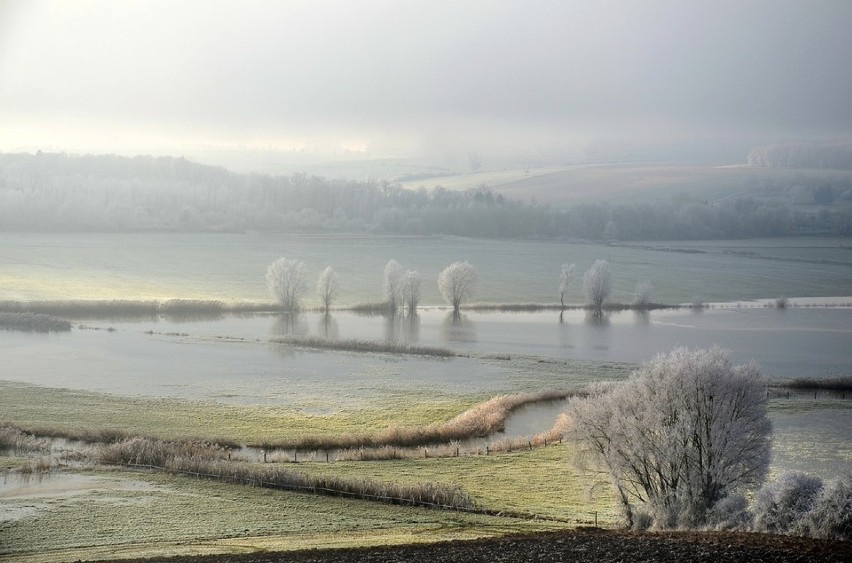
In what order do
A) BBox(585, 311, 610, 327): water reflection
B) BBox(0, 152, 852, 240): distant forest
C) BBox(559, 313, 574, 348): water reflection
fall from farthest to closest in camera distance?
BBox(0, 152, 852, 240): distant forest, BBox(585, 311, 610, 327): water reflection, BBox(559, 313, 574, 348): water reflection

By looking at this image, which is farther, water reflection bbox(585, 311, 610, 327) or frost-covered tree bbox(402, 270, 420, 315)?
frost-covered tree bbox(402, 270, 420, 315)

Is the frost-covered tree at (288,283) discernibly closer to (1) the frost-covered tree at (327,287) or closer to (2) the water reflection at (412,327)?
(1) the frost-covered tree at (327,287)

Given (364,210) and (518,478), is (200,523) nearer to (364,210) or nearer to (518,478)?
(518,478)

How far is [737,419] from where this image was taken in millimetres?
33094

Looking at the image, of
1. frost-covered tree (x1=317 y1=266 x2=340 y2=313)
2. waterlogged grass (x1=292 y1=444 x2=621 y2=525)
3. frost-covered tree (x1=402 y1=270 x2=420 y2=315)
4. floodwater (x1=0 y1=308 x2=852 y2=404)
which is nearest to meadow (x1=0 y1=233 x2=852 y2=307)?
frost-covered tree (x1=317 y1=266 x2=340 y2=313)

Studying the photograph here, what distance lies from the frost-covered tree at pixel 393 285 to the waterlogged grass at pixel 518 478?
4998 centimetres

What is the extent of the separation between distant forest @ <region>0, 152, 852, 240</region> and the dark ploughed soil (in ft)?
417

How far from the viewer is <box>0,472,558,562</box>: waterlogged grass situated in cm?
2662

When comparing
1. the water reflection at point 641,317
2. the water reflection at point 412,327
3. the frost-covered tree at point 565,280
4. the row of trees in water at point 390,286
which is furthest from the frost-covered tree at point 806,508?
the frost-covered tree at point 565,280

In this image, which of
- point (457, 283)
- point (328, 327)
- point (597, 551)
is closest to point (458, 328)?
point (328, 327)

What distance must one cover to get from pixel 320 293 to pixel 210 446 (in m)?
52.2

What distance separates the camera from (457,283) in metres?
94.1

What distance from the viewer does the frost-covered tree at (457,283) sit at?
309 ft

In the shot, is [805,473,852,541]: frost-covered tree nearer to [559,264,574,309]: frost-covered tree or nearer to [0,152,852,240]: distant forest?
[559,264,574,309]: frost-covered tree
